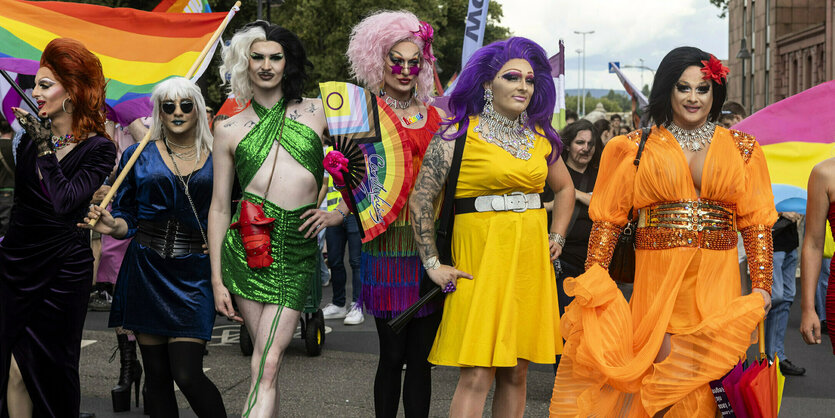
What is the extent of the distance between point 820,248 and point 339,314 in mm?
6531

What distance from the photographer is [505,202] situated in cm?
436

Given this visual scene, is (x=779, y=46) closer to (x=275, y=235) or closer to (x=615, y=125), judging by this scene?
(x=615, y=125)

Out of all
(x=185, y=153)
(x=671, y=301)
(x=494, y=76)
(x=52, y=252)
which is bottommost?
(x=671, y=301)

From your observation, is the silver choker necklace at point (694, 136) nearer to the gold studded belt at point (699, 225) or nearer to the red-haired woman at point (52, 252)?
the gold studded belt at point (699, 225)

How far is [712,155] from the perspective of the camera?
4242 mm

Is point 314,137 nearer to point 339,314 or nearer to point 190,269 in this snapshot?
point 190,269

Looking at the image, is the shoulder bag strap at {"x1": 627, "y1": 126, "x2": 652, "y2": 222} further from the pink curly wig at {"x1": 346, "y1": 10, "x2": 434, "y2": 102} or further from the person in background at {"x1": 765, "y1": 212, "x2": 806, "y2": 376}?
the person in background at {"x1": 765, "y1": 212, "x2": 806, "y2": 376}

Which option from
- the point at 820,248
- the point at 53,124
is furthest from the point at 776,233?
the point at 53,124

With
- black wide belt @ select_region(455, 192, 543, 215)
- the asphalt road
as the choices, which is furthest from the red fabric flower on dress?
the asphalt road

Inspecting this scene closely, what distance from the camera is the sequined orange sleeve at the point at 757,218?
4238mm

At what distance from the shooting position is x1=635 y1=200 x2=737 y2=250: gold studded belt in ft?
13.9

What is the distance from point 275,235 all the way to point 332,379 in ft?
9.69

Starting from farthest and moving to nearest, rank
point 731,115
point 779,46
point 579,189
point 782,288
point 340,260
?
point 779,46 → point 340,260 → point 731,115 → point 782,288 → point 579,189

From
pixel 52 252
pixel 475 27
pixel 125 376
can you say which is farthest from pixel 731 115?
pixel 52 252
